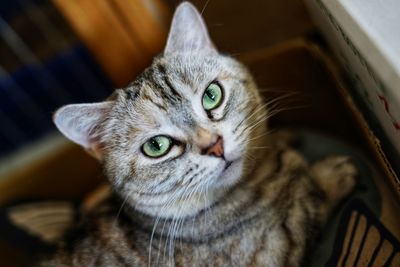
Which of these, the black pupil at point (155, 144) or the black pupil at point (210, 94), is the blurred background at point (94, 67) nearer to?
the black pupil at point (210, 94)

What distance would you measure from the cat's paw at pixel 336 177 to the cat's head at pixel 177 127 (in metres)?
0.24

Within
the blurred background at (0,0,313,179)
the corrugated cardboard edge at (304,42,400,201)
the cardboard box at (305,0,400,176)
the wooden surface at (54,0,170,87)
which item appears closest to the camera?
the cardboard box at (305,0,400,176)

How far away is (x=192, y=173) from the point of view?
3.29 feet

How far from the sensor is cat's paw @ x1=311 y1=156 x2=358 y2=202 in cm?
124

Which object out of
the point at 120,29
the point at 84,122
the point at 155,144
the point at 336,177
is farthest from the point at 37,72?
the point at 336,177

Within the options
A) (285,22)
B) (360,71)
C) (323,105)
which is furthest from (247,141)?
(285,22)

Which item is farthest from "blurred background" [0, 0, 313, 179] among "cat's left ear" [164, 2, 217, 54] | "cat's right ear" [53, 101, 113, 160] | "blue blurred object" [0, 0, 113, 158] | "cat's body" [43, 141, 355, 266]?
"cat's body" [43, 141, 355, 266]

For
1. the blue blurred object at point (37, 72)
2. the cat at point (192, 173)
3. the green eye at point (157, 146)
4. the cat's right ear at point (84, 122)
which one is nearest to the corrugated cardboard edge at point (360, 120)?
the cat at point (192, 173)

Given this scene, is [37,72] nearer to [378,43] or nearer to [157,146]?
[157,146]

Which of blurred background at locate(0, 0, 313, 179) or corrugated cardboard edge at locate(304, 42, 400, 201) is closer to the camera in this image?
corrugated cardboard edge at locate(304, 42, 400, 201)

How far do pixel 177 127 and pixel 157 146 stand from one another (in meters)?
0.07

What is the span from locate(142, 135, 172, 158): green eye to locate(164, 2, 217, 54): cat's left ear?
0.26 meters

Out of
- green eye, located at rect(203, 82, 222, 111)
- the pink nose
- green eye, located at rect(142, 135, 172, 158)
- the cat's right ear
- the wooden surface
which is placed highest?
the wooden surface

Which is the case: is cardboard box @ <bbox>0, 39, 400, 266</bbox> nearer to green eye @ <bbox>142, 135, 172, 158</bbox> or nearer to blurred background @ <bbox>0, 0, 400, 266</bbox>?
blurred background @ <bbox>0, 0, 400, 266</bbox>
